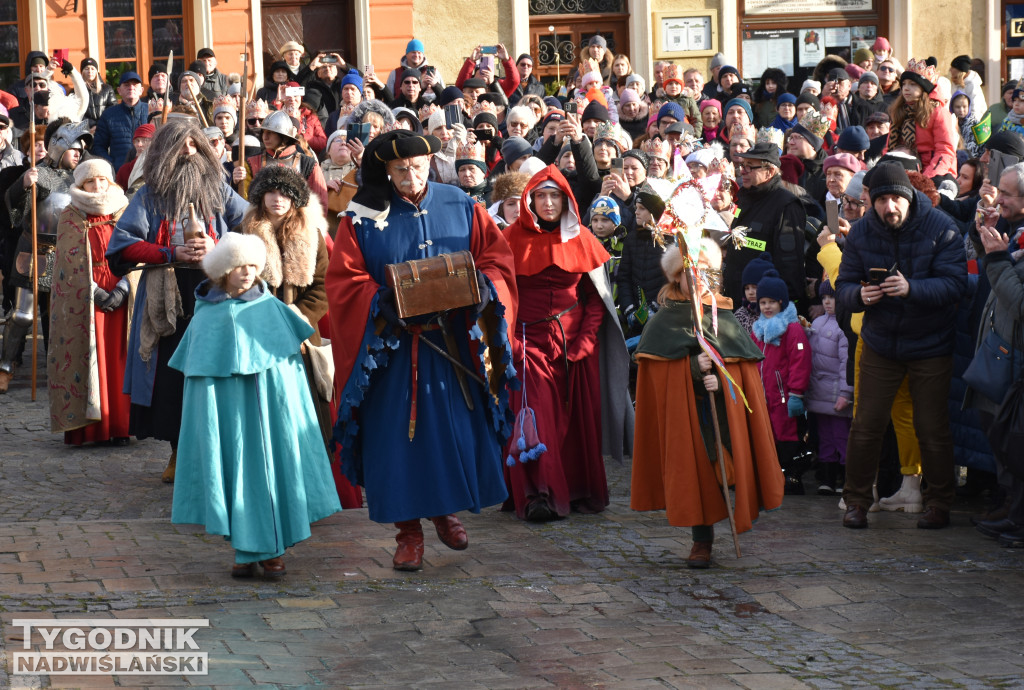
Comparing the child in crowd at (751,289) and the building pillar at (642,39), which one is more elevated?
the building pillar at (642,39)

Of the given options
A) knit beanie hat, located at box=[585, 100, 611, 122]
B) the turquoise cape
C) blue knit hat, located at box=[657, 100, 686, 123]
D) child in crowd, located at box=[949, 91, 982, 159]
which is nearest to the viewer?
the turquoise cape

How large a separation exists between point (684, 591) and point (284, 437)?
75.0 inches

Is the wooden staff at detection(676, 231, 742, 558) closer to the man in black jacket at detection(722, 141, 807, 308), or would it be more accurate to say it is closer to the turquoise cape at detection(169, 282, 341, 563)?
the turquoise cape at detection(169, 282, 341, 563)

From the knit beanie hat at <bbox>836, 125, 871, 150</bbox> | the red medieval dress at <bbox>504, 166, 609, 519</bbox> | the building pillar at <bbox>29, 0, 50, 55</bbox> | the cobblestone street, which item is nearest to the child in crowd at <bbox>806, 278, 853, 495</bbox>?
the cobblestone street

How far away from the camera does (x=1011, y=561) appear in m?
6.95

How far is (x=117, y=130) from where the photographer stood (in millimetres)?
15719

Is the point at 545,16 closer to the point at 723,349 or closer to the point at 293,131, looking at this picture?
the point at 293,131

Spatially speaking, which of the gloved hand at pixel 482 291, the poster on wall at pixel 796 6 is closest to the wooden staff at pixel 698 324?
the gloved hand at pixel 482 291

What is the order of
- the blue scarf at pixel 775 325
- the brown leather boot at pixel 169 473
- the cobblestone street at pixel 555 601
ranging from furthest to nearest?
the brown leather boot at pixel 169 473, the blue scarf at pixel 775 325, the cobblestone street at pixel 555 601

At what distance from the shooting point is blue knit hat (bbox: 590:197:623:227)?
9461 mm

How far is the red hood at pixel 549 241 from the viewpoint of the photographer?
8.07m

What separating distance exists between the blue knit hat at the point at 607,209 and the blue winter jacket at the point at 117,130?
7713mm

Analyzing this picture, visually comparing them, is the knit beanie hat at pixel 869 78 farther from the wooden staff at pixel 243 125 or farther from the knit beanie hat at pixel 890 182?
the knit beanie hat at pixel 890 182

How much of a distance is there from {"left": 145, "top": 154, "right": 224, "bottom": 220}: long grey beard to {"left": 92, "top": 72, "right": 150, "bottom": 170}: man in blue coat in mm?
7341
